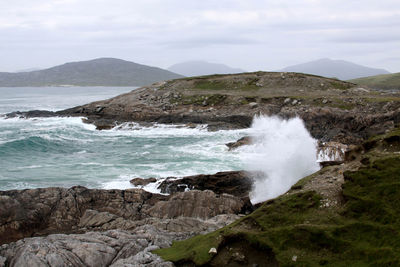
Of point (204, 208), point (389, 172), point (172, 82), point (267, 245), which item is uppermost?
point (172, 82)

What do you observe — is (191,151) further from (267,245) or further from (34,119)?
(34,119)

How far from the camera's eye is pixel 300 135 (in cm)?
3122

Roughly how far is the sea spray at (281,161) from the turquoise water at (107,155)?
251 cm

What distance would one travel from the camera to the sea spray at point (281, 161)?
2266 centimetres

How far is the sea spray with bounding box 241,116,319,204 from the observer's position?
22656 millimetres

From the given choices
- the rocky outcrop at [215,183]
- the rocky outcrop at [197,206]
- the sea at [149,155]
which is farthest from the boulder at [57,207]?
the sea at [149,155]

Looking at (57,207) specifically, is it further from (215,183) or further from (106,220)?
(215,183)

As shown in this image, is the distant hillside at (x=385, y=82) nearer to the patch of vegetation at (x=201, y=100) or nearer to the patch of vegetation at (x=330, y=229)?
the patch of vegetation at (x=201, y=100)

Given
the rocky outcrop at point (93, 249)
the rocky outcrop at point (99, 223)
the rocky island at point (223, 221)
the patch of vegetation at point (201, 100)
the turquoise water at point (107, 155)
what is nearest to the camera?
the rocky island at point (223, 221)

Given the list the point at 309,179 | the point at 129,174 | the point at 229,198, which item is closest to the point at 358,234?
the point at 309,179

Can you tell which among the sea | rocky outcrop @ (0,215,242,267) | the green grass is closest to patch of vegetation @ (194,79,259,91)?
the sea

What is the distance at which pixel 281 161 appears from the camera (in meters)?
25.0

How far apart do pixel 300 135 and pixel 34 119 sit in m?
49.3

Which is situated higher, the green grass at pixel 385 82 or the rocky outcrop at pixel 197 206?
the green grass at pixel 385 82
